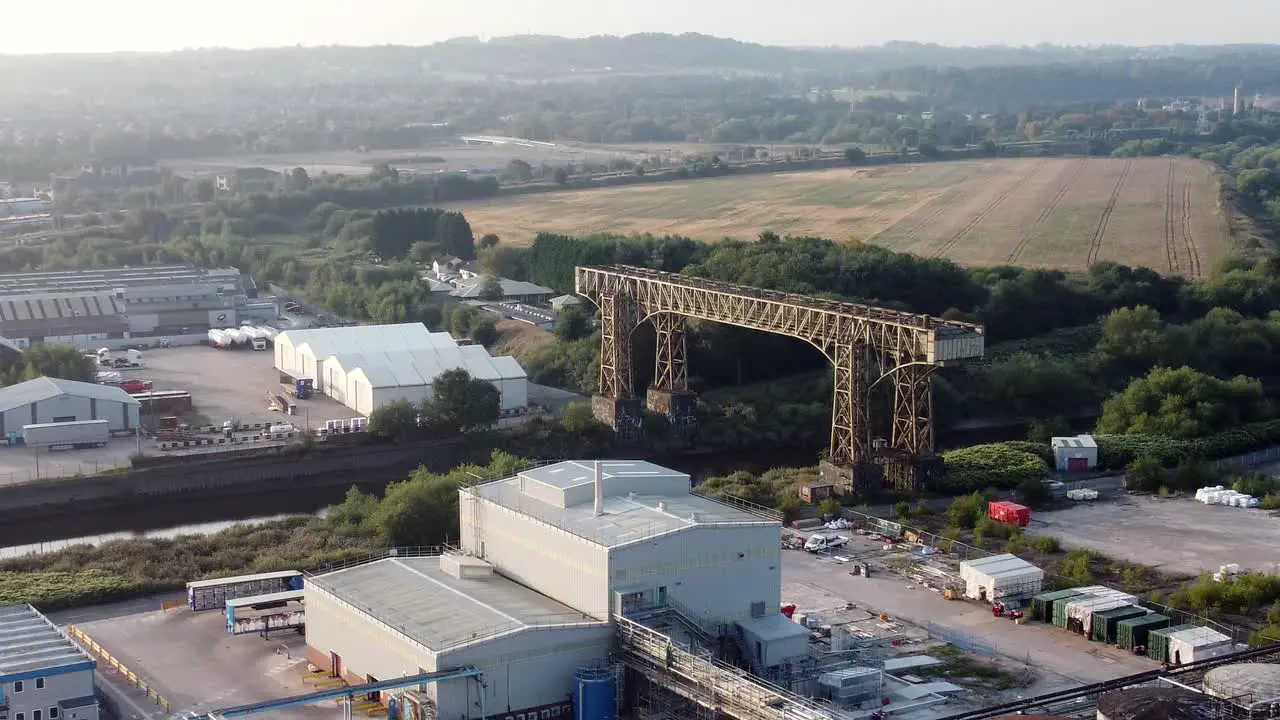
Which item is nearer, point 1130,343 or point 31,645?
point 31,645

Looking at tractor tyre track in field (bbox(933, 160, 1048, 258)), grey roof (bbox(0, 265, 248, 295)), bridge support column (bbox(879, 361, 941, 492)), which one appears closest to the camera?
bridge support column (bbox(879, 361, 941, 492))

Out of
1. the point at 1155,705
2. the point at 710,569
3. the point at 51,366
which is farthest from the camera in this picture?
the point at 51,366

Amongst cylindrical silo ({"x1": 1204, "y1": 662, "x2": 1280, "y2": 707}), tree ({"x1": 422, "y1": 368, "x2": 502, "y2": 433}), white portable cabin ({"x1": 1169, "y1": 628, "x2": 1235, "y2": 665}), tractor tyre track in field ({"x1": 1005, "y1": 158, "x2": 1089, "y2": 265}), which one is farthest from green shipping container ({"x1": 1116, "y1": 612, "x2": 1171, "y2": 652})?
tractor tyre track in field ({"x1": 1005, "y1": 158, "x2": 1089, "y2": 265})

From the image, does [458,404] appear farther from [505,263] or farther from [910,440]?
[505,263]

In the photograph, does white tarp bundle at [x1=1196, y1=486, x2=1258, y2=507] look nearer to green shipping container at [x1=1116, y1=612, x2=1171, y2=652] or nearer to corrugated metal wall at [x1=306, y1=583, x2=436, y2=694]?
green shipping container at [x1=1116, y1=612, x2=1171, y2=652]

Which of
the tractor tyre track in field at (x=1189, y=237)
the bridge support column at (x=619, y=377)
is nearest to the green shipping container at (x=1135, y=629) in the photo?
the bridge support column at (x=619, y=377)

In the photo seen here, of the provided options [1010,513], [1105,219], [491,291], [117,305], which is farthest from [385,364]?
[1105,219]

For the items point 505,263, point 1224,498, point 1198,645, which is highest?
point 505,263
